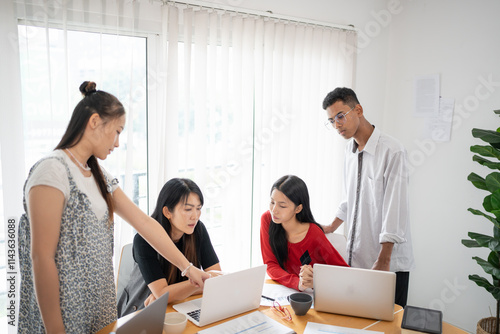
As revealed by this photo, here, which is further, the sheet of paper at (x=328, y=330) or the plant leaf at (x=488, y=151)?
the plant leaf at (x=488, y=151)

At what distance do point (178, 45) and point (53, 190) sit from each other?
1.56 metres

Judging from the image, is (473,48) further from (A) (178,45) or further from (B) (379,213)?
(A) (178,45)

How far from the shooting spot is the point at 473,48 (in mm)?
2932

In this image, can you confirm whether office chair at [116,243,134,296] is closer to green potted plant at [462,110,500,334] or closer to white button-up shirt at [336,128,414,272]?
white button-up shirt at [336,128,414,272]

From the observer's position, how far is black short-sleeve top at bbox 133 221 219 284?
1.82 meters

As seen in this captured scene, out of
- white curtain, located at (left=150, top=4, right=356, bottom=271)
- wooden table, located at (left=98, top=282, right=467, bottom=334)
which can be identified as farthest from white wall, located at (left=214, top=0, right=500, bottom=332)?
wooden table, located at (left=98, top=282, right=467, bottom=334)

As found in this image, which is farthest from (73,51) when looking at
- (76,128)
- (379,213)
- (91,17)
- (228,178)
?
(379,213)

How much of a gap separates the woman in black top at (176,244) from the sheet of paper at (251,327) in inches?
12.4

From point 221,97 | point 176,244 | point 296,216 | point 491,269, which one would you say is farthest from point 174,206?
point 491,269

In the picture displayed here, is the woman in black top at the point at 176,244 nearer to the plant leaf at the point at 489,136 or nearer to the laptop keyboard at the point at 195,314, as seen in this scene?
the laptop keyboard at the point at 195,314

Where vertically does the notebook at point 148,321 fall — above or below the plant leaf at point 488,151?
below

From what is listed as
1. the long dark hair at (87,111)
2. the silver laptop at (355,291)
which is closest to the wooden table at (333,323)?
the silver laptop at (355,291)

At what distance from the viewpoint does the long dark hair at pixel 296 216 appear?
2143 millimetres

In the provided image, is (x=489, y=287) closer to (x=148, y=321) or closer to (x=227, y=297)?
(x=227, y=297)
